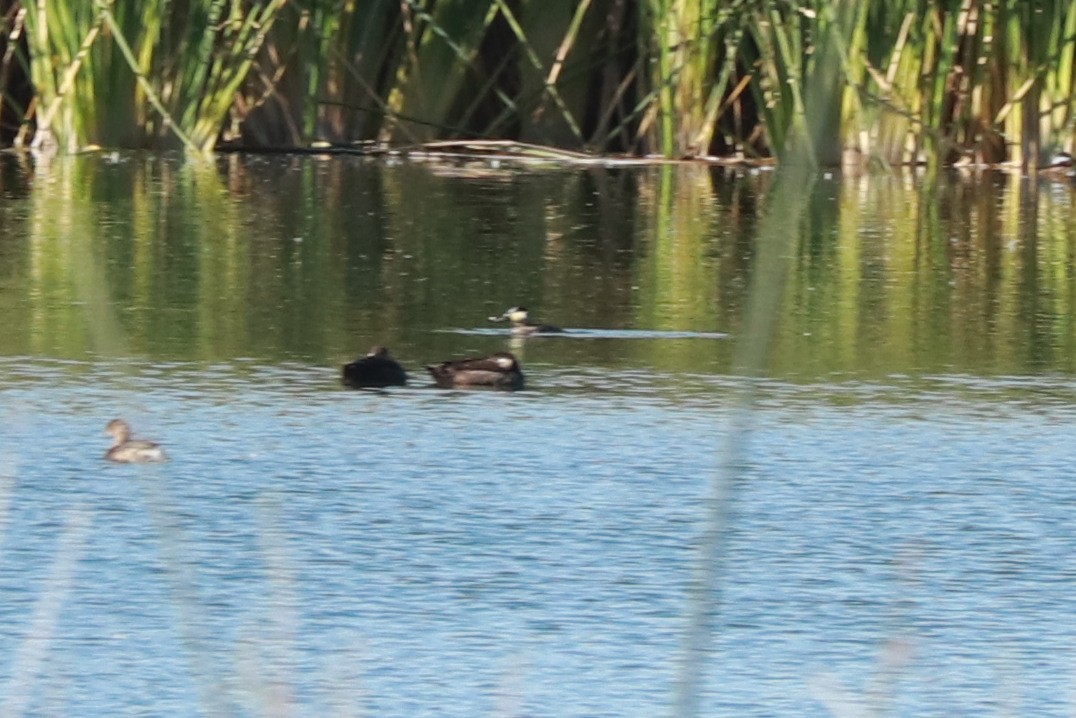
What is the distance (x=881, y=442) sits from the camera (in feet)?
18.4

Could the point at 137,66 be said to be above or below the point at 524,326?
above

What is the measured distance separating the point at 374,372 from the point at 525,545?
5.69 feet

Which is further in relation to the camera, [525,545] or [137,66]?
[137,66]

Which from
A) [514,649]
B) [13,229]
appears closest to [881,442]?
[514,649]

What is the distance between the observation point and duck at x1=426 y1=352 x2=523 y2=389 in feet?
19.9

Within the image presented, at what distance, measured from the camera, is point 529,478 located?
5.08 m

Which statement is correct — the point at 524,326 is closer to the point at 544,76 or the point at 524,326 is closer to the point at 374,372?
the point at 374,372

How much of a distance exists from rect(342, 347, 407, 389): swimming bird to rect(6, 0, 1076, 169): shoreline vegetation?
251 inches

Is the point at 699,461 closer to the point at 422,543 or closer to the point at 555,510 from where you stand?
the point at 555,510

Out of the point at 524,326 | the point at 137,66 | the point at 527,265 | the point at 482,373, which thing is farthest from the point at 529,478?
the point at 137,66

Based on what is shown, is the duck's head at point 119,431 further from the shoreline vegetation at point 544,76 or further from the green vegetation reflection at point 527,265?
the shoreline vegetation at point 544,76

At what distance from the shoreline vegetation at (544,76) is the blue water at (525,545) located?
21.5 ft

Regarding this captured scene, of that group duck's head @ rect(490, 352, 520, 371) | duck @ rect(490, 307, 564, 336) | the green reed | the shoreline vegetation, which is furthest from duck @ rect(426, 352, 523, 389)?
the green reed

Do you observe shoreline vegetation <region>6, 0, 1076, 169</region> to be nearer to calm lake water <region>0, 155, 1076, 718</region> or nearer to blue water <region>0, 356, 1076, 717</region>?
calm lake water <region>0, 155, 1076, 718</region>
